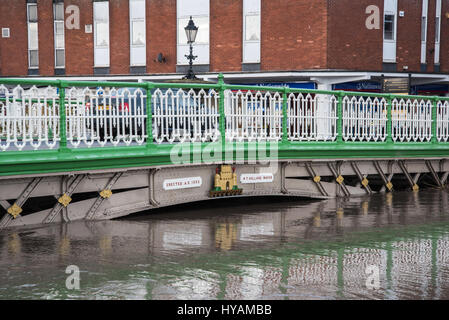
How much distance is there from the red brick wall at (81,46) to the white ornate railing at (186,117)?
784 inches

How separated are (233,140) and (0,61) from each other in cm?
2350

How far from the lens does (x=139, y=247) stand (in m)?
8.41

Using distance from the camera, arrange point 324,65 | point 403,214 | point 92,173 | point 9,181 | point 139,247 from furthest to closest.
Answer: point 324,65 → point 403,214 → point 92,173 → point 9,181 → point 139,247

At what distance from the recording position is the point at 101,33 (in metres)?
30.1

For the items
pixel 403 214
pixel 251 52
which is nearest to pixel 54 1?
pixel 251 52

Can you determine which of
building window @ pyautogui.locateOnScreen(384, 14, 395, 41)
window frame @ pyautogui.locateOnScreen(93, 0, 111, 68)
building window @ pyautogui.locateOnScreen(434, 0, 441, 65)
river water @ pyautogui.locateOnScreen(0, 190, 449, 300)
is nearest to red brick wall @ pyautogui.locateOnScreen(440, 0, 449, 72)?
building window @ pyautogui.locateOnScreen(434, 0, 441, 65)

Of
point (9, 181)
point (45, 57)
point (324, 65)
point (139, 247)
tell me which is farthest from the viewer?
point (45, 57)

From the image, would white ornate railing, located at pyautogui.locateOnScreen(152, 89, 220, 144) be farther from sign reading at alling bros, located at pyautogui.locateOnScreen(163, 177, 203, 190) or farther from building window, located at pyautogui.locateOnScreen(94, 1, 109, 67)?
building window, located at pyautogui.locateOnScreen(94, 1, 109, 67)

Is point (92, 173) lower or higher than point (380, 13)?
lower

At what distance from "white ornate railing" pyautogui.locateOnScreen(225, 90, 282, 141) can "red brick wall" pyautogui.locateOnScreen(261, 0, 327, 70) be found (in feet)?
46.9

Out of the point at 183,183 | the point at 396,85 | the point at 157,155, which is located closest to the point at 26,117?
the point at 157,155

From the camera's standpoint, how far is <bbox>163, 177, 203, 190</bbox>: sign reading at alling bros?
36.2 feet

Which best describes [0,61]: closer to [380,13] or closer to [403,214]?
[380,13]

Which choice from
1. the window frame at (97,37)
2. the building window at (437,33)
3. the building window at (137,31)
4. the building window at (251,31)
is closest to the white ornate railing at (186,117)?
the building window at (251,31)
